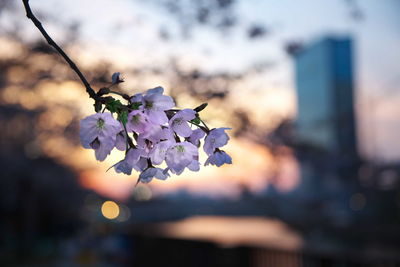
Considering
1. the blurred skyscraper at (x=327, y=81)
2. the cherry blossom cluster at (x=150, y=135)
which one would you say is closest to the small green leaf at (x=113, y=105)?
the cherry blossom cluster at (x=150, y=135)

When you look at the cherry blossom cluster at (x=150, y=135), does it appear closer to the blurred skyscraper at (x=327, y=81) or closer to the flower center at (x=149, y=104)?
the flower center at (x=149, y=104)

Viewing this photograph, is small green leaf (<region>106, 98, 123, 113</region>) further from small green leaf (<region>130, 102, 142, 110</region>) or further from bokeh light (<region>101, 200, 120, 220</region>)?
bokeh light (<region>101, 200, 120, 220</region>)

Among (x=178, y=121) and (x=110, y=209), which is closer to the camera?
(x=178, y=121)

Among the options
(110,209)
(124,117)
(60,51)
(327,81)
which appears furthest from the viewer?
(327,81)

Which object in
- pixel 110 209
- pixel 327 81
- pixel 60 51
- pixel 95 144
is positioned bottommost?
pixel 95 144

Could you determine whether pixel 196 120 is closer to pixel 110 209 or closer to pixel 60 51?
pixel 60 51

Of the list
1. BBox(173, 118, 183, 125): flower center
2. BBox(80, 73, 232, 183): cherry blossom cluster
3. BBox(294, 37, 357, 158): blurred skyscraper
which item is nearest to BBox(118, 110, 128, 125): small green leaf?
BBox(80, 73, 232, 183): cherry blossom cluster

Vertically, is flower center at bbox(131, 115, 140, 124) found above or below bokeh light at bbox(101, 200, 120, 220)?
below

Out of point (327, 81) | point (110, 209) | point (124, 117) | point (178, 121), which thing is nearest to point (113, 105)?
point (124, 117)

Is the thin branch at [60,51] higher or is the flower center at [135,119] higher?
the thin branch at [60,51]
